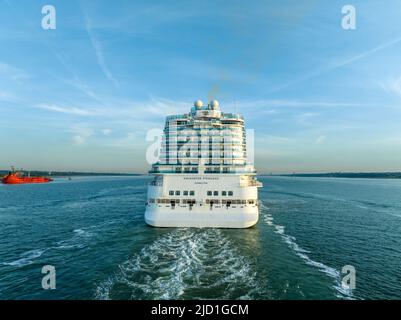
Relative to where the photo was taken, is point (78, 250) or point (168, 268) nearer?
point (168, 268)

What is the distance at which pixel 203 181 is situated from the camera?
3709 centimetres

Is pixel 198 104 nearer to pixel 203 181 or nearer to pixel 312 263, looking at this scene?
pixel 203 181

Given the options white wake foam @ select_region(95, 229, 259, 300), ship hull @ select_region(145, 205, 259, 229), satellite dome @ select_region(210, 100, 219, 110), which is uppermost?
satellite dome @ select_region(210, 100, 219, 110)

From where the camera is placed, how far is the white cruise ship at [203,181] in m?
36.3

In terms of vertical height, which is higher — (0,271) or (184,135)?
(184,135)

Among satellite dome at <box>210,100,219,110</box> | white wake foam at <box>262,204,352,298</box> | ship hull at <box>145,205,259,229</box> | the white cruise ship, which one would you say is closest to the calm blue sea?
white wake foam at <box>262,204,352,298</box>

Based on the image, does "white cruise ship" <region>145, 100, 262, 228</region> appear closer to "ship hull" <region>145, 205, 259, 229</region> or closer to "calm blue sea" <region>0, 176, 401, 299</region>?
"ship hull" <region>145, 205, 259, 229</region>

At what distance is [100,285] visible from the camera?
2003cm

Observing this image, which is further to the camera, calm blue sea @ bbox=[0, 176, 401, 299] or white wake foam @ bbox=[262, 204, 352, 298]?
white wake foam @ bbox=[262, 204, 352, 298]

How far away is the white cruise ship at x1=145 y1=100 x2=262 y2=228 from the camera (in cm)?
3628
